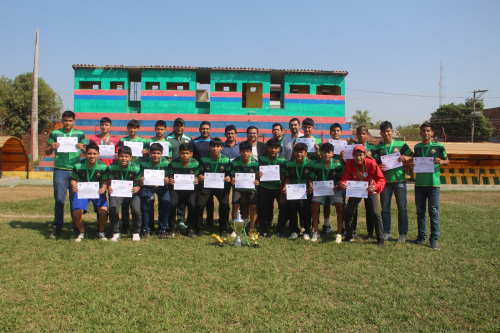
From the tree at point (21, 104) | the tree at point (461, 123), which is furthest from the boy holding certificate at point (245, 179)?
the tree at point (461, 123)

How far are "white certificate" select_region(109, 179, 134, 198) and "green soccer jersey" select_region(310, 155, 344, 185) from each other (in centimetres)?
322

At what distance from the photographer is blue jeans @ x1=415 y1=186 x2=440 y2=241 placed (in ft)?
19.3

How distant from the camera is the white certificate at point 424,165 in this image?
236 inches

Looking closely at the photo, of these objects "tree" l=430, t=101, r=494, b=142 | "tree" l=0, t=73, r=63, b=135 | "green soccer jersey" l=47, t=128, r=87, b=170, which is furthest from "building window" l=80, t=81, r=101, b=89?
"tree" l=430, t=101, r=494, b=142

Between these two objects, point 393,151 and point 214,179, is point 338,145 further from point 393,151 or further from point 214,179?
point 214,179

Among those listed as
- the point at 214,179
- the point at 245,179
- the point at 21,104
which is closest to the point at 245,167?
the point at 245,179

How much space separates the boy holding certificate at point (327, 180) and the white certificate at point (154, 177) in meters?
2.67

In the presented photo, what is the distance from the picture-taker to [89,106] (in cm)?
2450

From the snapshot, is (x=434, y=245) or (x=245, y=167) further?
(x=245, y=167)

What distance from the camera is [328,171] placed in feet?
20.6

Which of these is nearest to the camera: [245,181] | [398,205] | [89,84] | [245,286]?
[245,286]

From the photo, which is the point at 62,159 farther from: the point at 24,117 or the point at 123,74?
the point at 24,117

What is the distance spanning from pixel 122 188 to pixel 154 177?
1.85 ft

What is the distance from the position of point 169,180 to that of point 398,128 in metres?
59.0
